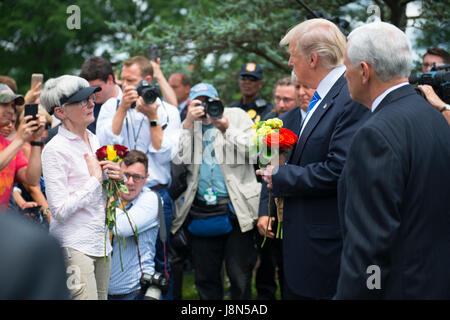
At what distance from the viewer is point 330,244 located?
3.05 m

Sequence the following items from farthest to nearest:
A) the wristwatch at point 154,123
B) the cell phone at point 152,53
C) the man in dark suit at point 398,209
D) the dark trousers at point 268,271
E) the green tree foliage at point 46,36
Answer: the green tree foliage at point 46,36
the cell phone at point 152,53
the dark trousers at point 268,271
the wristwatch at point 154,123
the man in dark suit at point 398,209

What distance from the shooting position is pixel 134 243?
4.40 meters

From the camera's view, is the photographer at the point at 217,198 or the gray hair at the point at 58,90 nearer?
the gray hair at the point at 58,90

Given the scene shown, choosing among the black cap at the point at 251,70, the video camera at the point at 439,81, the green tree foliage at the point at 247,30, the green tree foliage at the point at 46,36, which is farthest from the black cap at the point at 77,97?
the green tree foliage at the point at 46,36

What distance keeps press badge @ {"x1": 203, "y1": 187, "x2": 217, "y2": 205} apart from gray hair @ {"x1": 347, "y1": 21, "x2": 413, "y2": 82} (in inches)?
112

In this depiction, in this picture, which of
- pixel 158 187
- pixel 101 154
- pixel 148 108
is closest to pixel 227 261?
pixel 158 187

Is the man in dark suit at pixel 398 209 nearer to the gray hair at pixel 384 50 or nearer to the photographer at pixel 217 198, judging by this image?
the gray hair at pixel 384 50

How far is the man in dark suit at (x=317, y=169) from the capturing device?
304 cm

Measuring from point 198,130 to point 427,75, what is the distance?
2.15 m

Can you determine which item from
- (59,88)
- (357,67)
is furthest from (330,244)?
(59,88)

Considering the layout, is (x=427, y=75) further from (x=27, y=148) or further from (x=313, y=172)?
(x=27, y=148)

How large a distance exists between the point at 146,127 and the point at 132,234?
1.07 metres

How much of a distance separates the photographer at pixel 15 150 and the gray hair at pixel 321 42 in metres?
2.05

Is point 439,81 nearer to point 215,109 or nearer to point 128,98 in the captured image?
point 215,109
